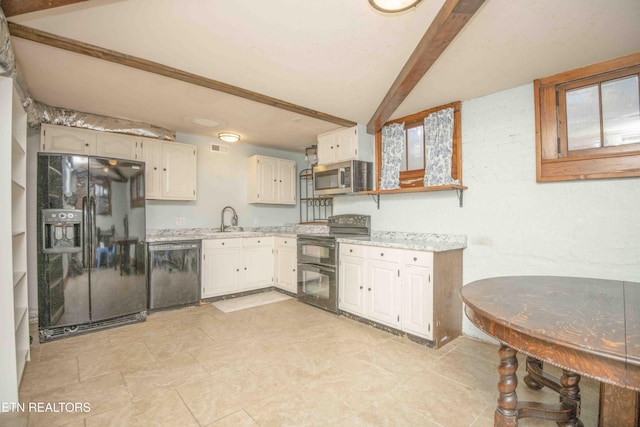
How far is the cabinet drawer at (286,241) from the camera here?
4312mm

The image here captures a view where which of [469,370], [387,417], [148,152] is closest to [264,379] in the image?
[387,417]

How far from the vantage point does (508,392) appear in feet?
4.71

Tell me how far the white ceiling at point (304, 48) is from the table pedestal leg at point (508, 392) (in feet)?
6.24

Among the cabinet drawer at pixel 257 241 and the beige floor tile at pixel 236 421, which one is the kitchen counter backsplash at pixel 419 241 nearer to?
the cabinet drawer at pixel 257 241

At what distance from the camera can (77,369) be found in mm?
2322

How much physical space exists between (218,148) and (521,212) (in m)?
4.20

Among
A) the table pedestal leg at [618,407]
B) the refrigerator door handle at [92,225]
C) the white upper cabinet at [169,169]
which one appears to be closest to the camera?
the table pedestal leg at [618,407]

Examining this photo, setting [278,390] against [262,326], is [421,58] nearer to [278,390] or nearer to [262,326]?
[278,390]

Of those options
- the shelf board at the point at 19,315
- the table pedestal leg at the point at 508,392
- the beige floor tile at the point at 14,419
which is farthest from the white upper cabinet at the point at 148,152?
the table pedestal leg at the point at 508,392

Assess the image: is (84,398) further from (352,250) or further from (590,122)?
(590,122)

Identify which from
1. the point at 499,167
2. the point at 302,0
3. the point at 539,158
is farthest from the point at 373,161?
the point at 302,0

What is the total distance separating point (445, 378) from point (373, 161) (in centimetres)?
264

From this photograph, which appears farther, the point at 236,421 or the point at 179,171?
the point at 179,171

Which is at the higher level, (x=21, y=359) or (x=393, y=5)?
(x=393, y=5)
